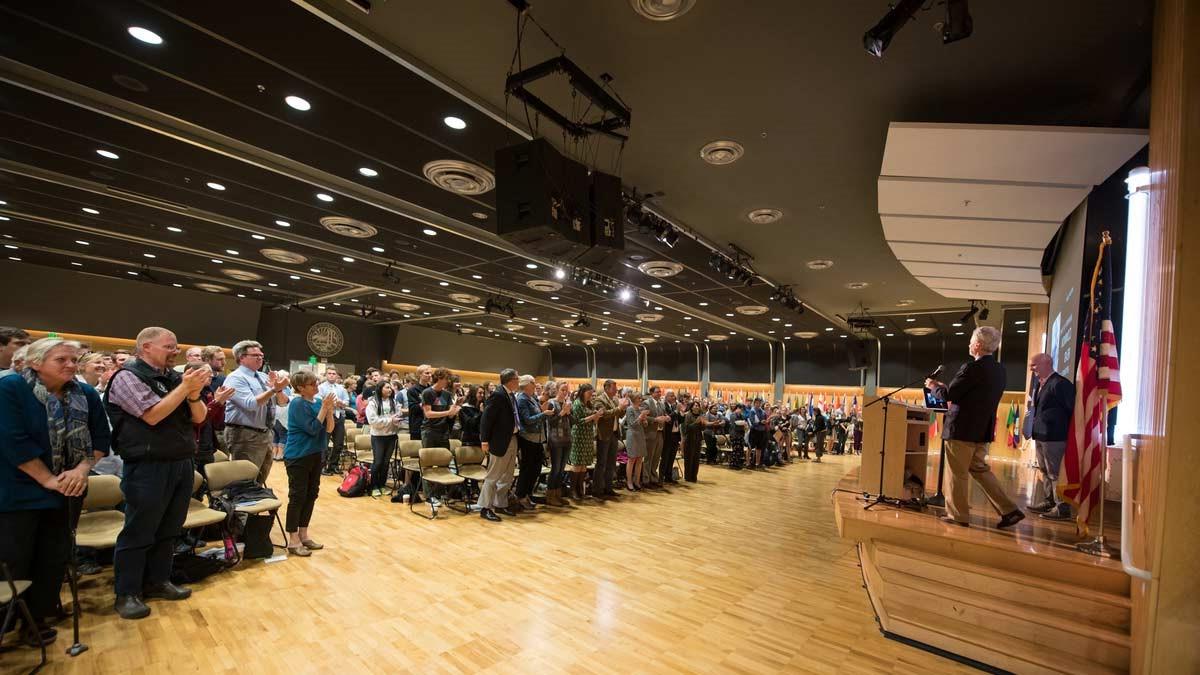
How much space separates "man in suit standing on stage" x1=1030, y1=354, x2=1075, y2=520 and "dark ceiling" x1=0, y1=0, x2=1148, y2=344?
6.87ft

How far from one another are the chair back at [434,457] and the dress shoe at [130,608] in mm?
2546

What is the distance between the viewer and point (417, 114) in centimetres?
446

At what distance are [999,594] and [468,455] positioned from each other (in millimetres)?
5041

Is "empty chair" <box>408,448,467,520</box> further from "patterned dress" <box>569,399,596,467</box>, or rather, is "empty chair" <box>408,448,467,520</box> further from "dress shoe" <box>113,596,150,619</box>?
"dress shoe" <box>113,596,150,619</box>

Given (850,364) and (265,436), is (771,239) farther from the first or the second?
(850,364)

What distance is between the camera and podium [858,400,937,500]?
424 cm

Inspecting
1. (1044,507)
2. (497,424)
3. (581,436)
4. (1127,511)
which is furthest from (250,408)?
(1044,507)

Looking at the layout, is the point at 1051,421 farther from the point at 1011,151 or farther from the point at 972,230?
the point at 1011,151

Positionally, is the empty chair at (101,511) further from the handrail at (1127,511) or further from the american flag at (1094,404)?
the american flag at (1094,404)

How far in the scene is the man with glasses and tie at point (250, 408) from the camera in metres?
4.19

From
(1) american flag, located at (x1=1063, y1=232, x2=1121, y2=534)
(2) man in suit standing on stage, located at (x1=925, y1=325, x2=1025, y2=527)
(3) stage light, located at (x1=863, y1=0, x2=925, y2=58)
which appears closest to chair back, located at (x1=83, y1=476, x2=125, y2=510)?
(3) stage light, located at (x1=863, y1=0, x2=925, y2=58)

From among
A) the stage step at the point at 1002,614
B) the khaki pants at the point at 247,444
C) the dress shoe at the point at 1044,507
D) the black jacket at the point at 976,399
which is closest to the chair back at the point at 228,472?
the khaki pants at the point at 247,444

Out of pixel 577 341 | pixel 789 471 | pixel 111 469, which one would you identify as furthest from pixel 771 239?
pixel 577 341

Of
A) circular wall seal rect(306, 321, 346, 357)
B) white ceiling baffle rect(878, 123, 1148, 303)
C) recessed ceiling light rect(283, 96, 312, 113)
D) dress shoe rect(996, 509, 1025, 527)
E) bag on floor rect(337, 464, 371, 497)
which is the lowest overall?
bag on floor rect(337, 464, 371, 497)
